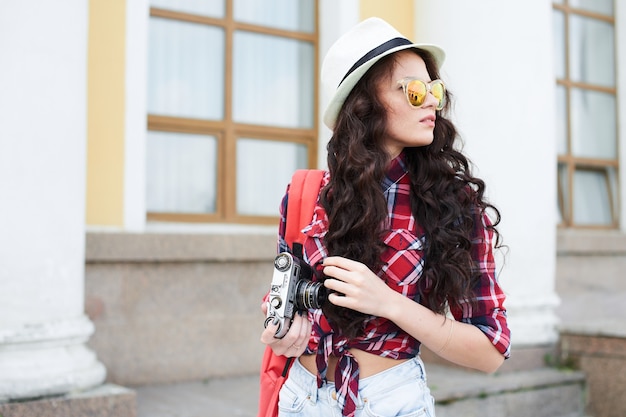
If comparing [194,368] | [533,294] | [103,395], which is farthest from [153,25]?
[533,294]

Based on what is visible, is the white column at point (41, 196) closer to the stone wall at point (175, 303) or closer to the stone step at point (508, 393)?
the stone wall at point (175, 303)

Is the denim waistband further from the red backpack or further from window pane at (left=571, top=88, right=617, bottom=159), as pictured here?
window pane at (left=571, top=88, right=617, bottom=159)

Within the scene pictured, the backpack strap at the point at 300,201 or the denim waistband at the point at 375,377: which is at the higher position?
the backpack strap at the point at 300,201

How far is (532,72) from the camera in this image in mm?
5531

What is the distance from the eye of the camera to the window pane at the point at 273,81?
592 cm

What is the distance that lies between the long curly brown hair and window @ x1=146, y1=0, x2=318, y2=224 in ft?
12.1

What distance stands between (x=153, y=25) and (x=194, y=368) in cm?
238

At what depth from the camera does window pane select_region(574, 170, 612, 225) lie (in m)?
7.79

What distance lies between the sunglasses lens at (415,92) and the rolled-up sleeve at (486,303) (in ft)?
1.06

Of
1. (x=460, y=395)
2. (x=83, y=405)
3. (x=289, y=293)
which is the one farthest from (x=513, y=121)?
(x=289, y=293)

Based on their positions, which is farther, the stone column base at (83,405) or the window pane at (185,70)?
the window pane at (185,70)

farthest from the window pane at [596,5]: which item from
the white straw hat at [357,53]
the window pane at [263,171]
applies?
the white straw hat at [357,53]

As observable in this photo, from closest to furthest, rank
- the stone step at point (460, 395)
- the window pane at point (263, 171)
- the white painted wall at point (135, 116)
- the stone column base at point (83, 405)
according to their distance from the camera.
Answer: the stone column base at point (83, 405) → the stone step at point (460, 395) → the white painted wall at point (135, 116) → the window pane at point (263, 171)

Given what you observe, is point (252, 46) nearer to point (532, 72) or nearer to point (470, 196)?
point (532, 72)
